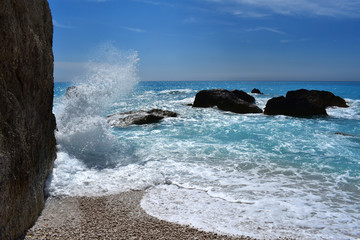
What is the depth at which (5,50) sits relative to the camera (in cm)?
280

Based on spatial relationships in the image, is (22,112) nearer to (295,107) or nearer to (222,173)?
(222,173)

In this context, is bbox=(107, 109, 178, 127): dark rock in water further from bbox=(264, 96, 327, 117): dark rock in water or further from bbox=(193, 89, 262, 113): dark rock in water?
bbox=(264, 96, 327, 117): dark rock in water

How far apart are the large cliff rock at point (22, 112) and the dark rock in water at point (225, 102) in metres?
14.3

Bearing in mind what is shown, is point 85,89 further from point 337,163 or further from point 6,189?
point 337,163

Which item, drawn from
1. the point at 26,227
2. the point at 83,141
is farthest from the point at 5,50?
the point at 83,141

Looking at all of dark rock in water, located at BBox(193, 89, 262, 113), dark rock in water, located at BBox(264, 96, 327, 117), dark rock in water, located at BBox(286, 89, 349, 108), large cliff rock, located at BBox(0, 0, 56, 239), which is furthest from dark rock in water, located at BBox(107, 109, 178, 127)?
dark rock in water, located at BBox(286, 89, 349, 108)

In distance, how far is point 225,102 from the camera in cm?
1808

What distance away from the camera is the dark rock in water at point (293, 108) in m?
15.9

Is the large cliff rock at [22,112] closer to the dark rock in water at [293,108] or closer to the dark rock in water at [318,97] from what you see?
the dark rock in water at [293,108]

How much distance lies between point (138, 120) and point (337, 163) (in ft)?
29.0

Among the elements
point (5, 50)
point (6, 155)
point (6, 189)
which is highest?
point (5, 50)

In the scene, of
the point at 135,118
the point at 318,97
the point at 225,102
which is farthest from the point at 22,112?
the point at 318,97

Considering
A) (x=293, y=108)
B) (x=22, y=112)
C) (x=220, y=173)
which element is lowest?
(x=220, y=173)

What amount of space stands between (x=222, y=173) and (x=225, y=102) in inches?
501
